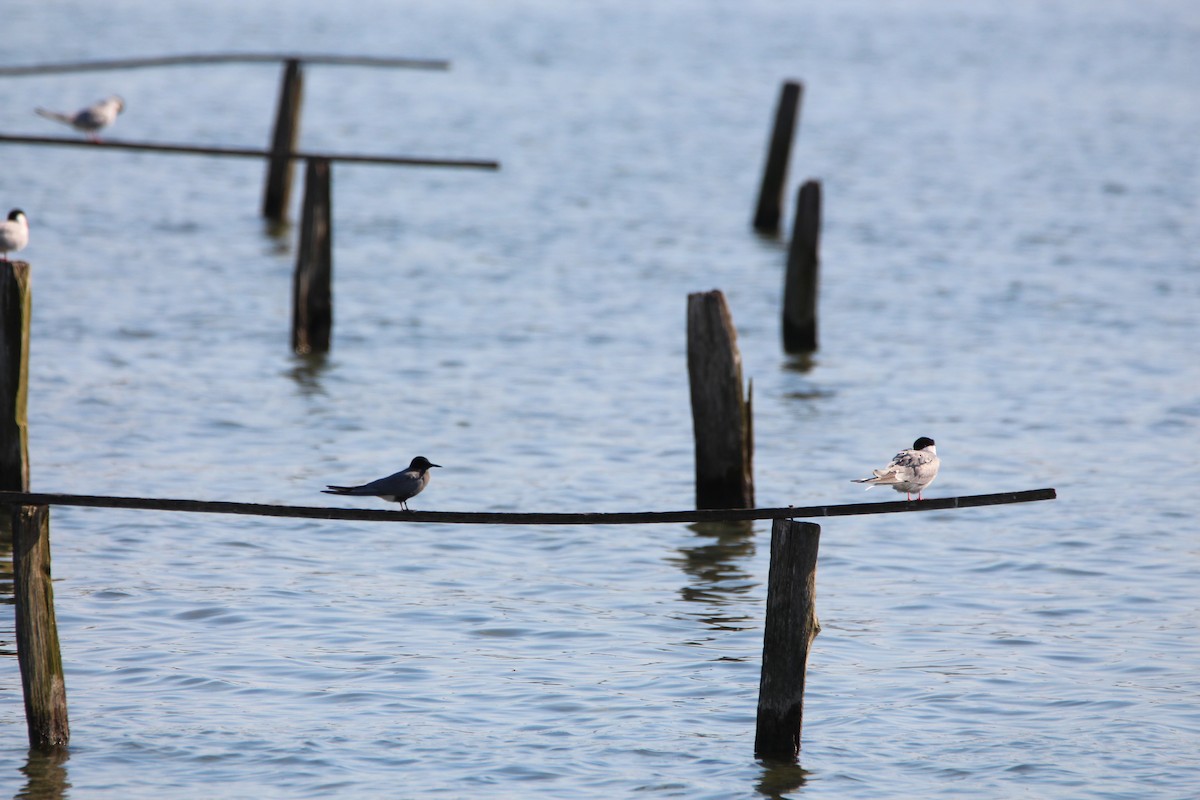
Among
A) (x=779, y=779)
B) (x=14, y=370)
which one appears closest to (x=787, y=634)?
(x=779, y=779)

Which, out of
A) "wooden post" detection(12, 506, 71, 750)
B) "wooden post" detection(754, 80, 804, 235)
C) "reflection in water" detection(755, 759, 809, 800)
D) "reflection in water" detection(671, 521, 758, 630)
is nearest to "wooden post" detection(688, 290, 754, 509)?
"reflection in water" detection(671, 521, 758, 630)

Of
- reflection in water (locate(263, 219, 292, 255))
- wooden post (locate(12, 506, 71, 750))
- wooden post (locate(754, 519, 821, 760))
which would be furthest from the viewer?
reflection in water (locate(263, 219, 292, 255))

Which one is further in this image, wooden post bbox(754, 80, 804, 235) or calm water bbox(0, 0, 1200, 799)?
wooden post bbox(754, 80, 804, 235)

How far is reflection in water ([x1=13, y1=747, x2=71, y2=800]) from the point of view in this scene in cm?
793

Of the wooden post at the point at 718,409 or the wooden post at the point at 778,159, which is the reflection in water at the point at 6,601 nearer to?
the wooden post at the point at 718,409

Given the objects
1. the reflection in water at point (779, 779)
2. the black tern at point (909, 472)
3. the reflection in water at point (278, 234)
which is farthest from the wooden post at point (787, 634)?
the reflection in water at point (278, 234)

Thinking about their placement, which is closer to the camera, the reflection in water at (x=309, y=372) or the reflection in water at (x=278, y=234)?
the reflection in water at (x=309, y=372)

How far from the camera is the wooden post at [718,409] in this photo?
38.5 ft

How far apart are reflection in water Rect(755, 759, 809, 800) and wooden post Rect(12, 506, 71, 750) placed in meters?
3.70

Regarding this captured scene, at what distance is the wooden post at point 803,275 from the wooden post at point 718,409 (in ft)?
19.7

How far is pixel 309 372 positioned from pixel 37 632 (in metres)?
9.94

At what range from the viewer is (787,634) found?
7.92 m

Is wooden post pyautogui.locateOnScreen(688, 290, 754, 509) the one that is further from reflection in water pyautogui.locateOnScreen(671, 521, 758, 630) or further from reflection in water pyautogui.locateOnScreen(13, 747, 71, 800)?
reflection in water pyautogui.locateOnScreen(13, 747, 71, 800)

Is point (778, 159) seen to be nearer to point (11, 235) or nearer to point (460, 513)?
point (11, 235)
